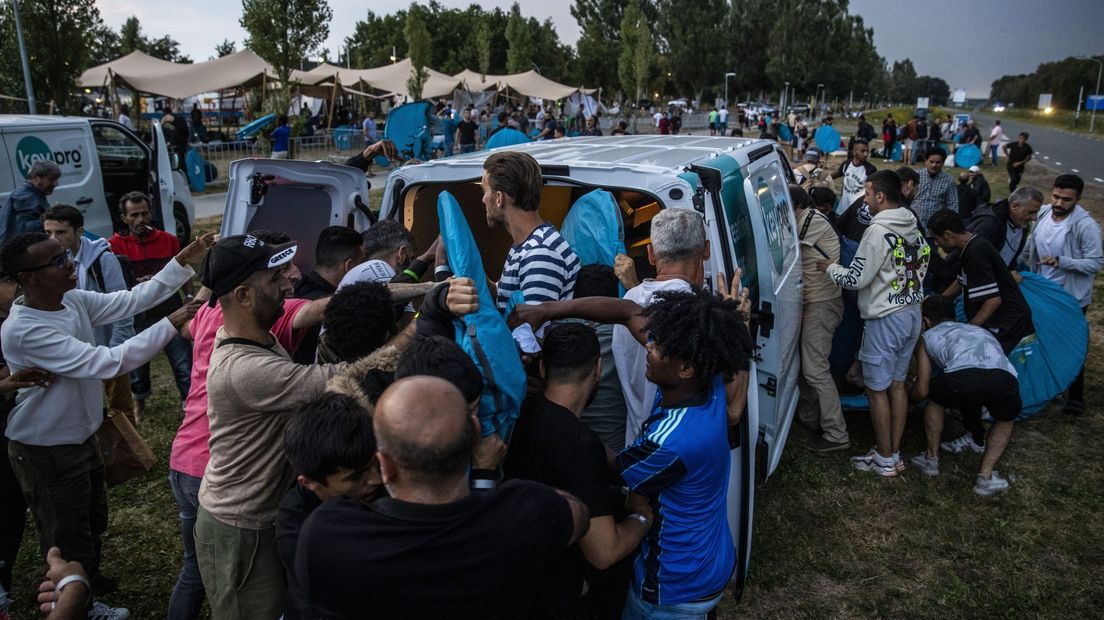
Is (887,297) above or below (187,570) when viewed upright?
above

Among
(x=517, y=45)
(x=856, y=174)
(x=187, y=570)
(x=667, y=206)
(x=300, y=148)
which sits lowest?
(x=187, y=570)

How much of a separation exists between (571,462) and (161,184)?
932cm

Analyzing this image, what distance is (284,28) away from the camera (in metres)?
23.9

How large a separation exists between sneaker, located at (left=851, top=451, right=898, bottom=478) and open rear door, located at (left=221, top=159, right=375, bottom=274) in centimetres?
390

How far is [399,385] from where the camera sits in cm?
168

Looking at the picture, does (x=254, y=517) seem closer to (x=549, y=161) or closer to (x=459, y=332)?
(x=459, y=332)

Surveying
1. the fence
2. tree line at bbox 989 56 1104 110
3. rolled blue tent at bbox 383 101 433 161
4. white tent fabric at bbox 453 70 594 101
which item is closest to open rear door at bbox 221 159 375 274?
rolled blue tent at bbox 383 101 433 161

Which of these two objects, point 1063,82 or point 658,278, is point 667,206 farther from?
point 1063,82

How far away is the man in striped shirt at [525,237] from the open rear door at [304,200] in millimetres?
1609

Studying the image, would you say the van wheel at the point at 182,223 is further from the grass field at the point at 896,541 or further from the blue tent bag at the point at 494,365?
the blue tent bag at the point at 494,365

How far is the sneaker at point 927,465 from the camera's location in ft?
15.9

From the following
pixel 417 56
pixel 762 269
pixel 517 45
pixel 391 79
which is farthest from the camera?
pixel 517 45

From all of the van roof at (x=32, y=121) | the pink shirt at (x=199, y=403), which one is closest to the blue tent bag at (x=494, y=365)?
the pink shirt at (x=199, y=403)

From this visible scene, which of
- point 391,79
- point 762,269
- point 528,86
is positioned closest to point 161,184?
point 762,269
